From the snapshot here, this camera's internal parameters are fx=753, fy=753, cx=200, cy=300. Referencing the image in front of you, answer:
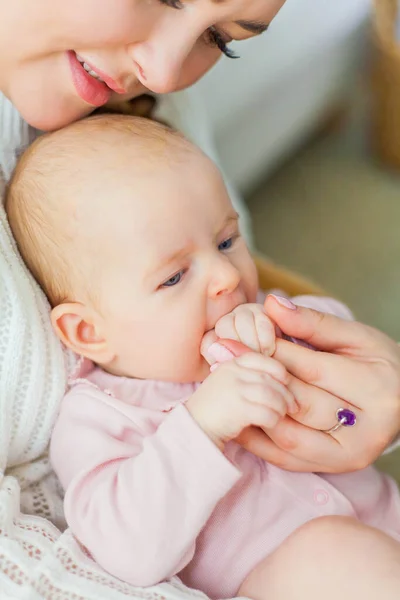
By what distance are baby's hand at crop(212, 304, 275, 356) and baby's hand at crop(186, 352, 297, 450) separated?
4 centimetres

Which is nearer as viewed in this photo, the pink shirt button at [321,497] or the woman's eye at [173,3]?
the woman's eye at [173,3]

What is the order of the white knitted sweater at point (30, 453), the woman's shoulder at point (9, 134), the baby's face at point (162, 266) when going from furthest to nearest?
the woman's shoulder at point (9, 134) < the baby's face at point (162, 266) < the white knitted sweater at point (30, 453)

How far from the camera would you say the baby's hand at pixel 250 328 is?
0.94m

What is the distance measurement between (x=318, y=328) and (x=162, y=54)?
399 millimetres

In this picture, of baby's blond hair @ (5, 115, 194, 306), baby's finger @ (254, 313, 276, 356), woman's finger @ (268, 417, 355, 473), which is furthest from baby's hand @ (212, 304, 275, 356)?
baby's blond hair @ (5, 115, 194, 306)

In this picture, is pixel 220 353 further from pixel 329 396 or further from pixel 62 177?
pixel 62 177

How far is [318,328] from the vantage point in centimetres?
98

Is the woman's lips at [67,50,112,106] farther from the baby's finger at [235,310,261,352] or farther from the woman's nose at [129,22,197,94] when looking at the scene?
the baby's finger at [235,310,261,352]

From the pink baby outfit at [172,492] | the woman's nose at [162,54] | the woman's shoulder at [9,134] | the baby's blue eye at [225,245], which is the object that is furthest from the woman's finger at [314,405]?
the woman's shoulder at [9,134]

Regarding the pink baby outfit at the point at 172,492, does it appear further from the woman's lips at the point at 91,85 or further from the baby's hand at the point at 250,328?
the woman's lips at the point at 91,85

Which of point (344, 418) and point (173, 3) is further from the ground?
point (173, 3)

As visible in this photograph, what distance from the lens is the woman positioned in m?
0.88

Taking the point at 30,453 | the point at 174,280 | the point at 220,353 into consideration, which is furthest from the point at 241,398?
the point at 30,453

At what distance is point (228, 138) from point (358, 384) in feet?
3.60
